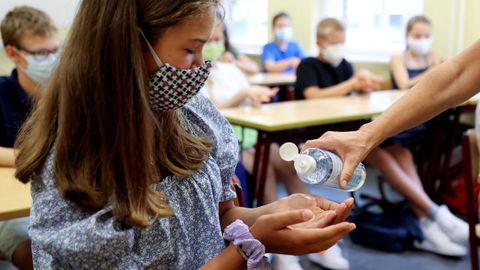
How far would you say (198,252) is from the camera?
49.8 inches

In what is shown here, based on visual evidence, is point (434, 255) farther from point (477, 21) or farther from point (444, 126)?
point (477, 21)

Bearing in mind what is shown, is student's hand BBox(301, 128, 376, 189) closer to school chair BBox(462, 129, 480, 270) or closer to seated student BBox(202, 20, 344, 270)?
school chair BBox(462, 129, 480, 270)

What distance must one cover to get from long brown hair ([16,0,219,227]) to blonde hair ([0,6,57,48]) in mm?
1323

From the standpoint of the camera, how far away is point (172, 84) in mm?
1152

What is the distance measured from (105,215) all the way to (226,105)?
2.42m

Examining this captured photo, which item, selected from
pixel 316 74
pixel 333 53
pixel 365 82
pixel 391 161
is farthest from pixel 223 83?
pixel 391 161

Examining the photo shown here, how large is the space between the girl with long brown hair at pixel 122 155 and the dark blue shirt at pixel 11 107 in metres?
1.08

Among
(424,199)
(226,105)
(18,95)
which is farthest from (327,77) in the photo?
(18,95)

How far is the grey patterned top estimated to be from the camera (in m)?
1.03

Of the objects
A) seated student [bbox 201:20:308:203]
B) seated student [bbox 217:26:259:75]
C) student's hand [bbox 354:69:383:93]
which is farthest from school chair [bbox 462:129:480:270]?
seated student [bbox 217:26:259:75]

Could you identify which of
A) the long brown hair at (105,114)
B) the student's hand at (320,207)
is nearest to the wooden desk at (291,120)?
the student's hand at (320,207)

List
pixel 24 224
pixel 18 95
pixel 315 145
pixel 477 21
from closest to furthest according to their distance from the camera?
pixel 315 145 → pixel 24 224 → pixel 18 95 → pixel 477 21

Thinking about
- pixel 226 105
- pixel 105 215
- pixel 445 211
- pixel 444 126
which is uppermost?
pixel 105 215

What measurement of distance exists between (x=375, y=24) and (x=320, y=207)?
14.2ft
